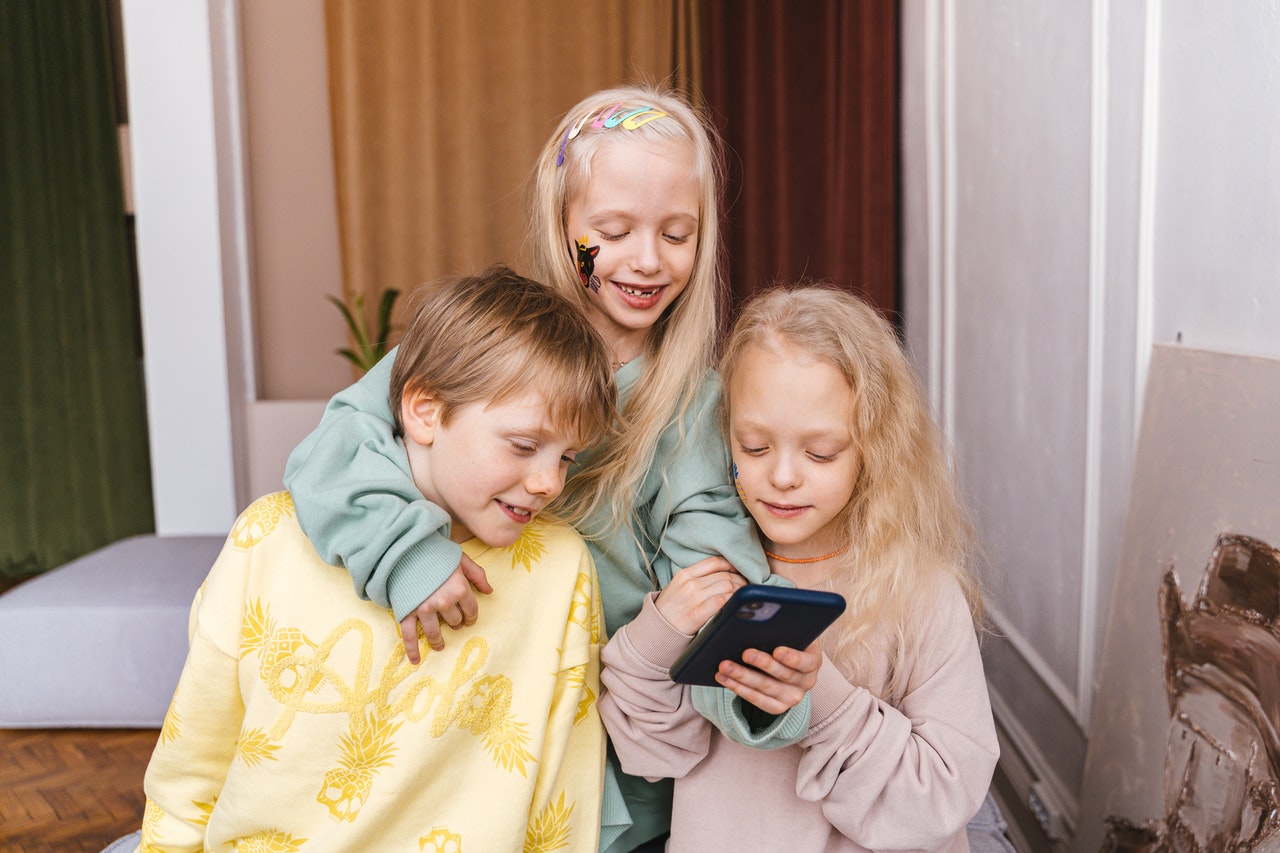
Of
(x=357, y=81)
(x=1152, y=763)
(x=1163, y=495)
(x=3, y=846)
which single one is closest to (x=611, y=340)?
(x=1163, y=495)

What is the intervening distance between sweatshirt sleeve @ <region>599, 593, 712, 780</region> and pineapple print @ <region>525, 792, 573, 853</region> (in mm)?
103

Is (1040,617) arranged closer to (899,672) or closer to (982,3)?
(899,672)

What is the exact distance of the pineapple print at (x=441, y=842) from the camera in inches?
46.5

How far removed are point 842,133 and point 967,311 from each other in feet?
2.88

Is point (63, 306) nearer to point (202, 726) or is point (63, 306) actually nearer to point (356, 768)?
point (202, 726)

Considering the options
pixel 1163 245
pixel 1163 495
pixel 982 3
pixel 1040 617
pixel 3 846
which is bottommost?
pixel 3 846

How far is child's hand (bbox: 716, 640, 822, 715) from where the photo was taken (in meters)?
1.01

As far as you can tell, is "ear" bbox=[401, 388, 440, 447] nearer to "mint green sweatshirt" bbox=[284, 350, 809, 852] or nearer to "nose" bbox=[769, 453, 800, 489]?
"mint green sweatshirt" bbox=[284, 350, 809, 852]

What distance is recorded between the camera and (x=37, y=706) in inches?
109

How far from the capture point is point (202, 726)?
120cm

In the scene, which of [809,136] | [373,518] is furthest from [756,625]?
[809,136]

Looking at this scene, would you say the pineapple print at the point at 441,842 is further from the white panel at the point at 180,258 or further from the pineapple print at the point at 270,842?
the white panel at the point at 180,258

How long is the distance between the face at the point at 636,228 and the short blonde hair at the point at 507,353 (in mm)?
120

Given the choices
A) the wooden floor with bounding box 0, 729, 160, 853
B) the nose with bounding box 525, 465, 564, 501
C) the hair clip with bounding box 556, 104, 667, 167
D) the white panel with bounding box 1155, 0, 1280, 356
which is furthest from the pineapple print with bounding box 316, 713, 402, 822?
the wooden floor with bounding box 0, 729, 160, 853
